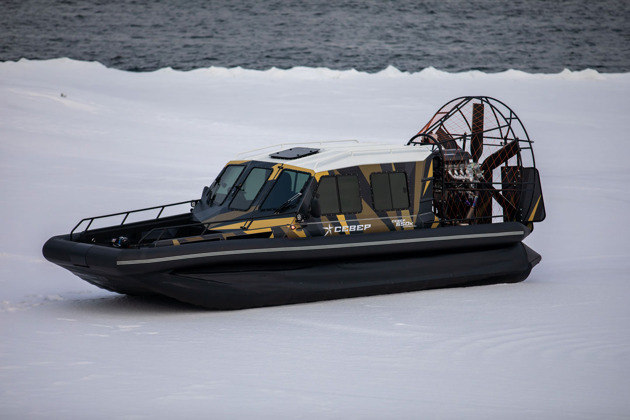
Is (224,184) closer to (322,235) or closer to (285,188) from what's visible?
(285,188)

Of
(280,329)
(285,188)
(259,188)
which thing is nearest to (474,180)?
(285,188)

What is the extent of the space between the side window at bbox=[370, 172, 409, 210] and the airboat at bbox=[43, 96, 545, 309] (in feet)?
0.04

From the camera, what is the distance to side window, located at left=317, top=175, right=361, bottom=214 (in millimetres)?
9891

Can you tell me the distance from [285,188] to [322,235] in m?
0.63

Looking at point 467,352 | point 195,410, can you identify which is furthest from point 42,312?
point 467,352

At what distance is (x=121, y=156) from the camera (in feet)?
62.3

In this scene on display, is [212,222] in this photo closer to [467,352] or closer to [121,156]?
[467,352]

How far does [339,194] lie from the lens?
9.98 m

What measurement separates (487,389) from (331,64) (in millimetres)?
26683

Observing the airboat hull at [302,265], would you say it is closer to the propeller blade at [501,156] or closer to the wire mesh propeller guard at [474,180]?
the wire mesh propeller guard at [474,180]

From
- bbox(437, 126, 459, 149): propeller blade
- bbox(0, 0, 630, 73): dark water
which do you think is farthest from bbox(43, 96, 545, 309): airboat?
bbox(0, 0, 630, 73): dark water

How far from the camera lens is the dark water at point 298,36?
33.3 m

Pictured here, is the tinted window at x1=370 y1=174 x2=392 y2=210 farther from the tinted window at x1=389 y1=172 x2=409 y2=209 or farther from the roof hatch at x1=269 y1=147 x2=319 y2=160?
the roof hatch at x1=269 y1=147 x2=319 y2=160

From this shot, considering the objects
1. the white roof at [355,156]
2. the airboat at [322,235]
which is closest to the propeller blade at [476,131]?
the airboat at [322,235]
